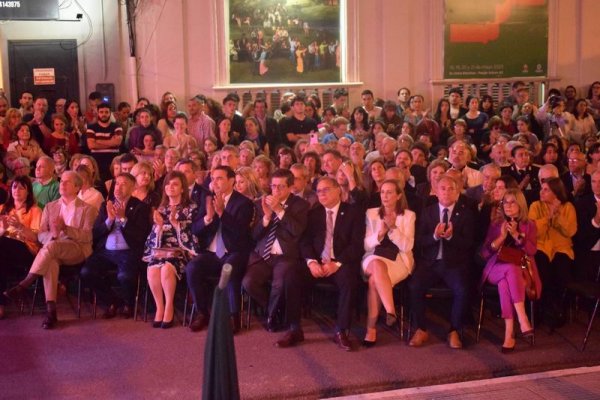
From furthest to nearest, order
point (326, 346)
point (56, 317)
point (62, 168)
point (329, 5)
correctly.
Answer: point (329, 5)
point (62, 168)
point (56, 317)
point (326, 346)

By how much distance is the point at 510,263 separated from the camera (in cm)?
607

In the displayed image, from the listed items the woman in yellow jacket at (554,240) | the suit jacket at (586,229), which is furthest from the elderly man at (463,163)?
the suit jacket at (586,229)

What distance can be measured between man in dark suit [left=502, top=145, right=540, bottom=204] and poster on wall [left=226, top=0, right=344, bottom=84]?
5474mm

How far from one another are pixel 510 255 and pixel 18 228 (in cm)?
418

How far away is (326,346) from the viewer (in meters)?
6.12

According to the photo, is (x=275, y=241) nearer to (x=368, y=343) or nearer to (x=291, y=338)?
(x=291, y=338)

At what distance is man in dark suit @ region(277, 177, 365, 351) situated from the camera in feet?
20.3

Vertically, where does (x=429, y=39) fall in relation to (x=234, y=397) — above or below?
above

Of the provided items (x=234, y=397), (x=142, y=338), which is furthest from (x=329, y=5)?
(x=234, y=397)

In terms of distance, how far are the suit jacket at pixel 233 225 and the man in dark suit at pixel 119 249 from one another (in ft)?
1.78

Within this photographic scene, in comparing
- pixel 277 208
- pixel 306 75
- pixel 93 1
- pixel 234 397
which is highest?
pixel 93 1

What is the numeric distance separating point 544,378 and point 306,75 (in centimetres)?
840

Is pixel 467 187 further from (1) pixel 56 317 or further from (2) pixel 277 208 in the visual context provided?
(1) pixel 56 317

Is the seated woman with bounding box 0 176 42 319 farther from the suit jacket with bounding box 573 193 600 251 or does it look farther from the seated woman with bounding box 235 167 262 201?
the suit jacket with bounding box 573 193 600 251
